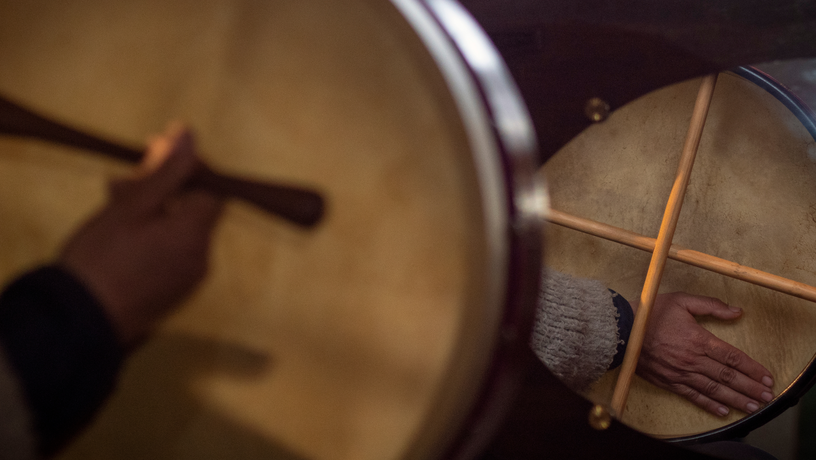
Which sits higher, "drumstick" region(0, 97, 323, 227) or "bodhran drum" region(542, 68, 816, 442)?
"bodhran drum" region(542, 68, 816, 442)

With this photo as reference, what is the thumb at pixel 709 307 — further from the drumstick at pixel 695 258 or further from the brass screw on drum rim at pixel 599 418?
the brass screw on drum rim at pixel 599 418

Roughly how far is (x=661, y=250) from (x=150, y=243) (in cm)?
59

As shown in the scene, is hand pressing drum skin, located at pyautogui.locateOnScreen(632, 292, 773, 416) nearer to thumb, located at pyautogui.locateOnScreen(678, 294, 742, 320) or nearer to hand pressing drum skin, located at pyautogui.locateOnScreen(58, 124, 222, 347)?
thumb, located at pyautogui.locateOnScreen(678, 294, 742, 320)

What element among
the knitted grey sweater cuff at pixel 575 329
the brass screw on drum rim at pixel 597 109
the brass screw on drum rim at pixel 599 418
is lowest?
the brass screw on drum rim at pixel 599 418

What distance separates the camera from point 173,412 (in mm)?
359

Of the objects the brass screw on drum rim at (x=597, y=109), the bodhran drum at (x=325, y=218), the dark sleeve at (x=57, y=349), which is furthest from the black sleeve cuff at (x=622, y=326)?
the dark sleeve at (x=57, y=349)

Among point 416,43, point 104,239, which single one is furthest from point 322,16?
point 104,239

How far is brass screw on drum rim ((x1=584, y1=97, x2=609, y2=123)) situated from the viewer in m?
0.67

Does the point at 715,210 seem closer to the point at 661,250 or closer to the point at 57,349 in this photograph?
the point at 661,250

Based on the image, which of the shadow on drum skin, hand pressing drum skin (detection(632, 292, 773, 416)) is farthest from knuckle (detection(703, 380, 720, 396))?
the shadow on drum skin

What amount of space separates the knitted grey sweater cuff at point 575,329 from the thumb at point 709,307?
5.4 inches

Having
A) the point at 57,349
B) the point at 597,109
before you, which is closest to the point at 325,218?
the point at 57,349

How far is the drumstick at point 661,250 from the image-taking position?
1.96ft

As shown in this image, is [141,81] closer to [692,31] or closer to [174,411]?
[174,411]
